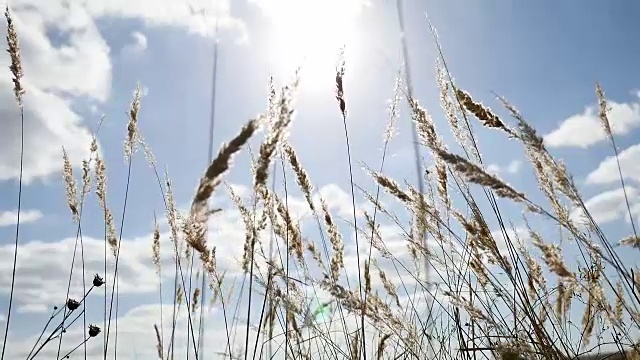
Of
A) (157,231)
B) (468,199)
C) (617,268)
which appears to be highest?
(157,231)

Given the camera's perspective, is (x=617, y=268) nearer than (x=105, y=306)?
Yes

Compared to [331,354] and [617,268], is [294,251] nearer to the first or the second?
[331,354]

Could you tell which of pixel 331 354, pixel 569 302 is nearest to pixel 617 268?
pixel 569 302

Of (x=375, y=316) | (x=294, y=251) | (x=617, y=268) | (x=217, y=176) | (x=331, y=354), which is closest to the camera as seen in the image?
(x=217, y=176)

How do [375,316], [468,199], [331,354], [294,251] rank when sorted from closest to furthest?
[375,316]
[468,199]
[331,354]
[294,251]

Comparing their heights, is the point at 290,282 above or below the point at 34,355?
above

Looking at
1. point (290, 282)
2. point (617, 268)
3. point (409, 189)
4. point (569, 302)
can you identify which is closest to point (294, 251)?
point (290, 282)

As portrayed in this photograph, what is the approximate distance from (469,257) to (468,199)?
0.40 m

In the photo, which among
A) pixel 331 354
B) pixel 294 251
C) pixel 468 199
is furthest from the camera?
pixel 294 251

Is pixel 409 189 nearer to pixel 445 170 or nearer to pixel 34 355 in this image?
pixel 445 170

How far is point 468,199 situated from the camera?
2346 millimetres

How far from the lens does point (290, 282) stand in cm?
281

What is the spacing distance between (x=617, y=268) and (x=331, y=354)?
1.41 metres

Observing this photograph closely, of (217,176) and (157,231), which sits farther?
(157,231)
